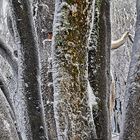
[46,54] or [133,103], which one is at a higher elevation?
[46,54]

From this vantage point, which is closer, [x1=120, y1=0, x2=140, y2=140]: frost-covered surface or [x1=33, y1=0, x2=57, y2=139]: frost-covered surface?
[x1=120, y1=0, x2=140, y2=140]: frost-covered surface

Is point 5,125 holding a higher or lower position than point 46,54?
lower

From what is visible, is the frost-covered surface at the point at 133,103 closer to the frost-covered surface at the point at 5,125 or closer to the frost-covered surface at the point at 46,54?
the frost-covered surface at the point at 5,125

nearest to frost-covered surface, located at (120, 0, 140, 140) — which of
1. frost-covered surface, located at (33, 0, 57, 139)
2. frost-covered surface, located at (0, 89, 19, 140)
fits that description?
frost-covered surface, located at (0, 89, 19, 140)

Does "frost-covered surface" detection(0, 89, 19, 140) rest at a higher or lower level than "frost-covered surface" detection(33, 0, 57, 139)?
lower

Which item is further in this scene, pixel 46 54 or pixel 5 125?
pixel 46 54

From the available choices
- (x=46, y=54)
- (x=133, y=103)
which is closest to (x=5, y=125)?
(x=133, y=103)

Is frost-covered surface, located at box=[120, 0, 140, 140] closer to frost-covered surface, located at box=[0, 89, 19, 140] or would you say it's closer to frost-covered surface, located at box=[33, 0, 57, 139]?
frost-covered surface, located at box=[0, 89, 19, 140]

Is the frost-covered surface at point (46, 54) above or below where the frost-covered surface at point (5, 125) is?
above

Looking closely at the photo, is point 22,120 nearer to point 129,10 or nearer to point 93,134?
point 93,134

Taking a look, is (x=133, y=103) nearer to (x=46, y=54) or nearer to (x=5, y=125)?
(x=5, y=125)

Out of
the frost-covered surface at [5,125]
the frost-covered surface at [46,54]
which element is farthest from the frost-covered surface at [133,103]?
the frost-covered surface at [46,54]

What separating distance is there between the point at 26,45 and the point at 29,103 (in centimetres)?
45

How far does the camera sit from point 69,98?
217cm
